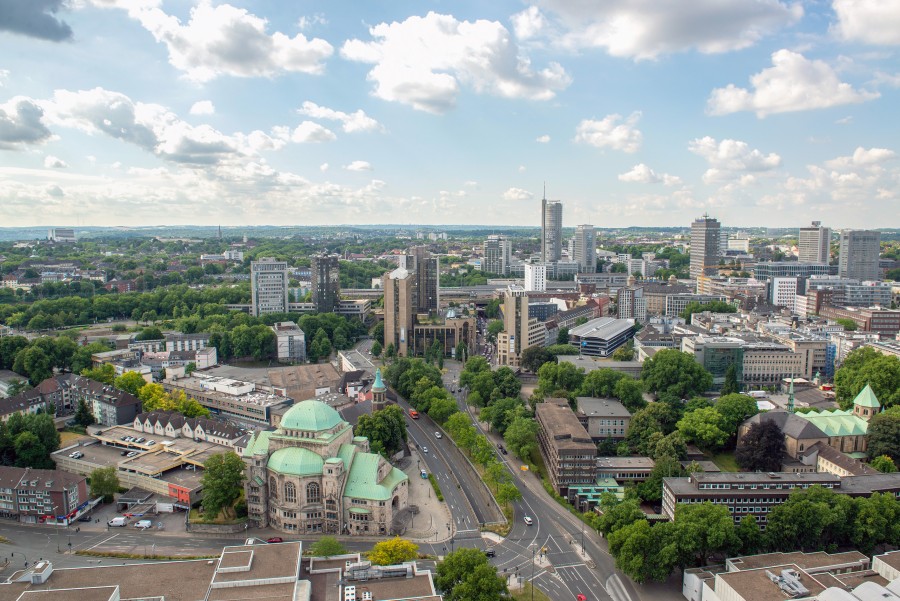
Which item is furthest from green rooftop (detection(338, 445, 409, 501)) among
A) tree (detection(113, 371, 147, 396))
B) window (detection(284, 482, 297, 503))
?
tree (detection(113, 371, 147, 396))

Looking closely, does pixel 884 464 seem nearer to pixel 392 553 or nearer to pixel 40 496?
pixel 392 553

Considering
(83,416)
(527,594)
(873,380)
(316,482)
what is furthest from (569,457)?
(83,416)

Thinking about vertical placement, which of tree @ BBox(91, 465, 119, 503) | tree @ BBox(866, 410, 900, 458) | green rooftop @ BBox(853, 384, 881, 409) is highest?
green rooftop @ BBox(853, 384, 881, 409)

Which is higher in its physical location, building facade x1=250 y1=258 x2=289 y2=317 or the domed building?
building facade x1=250 y1=258 x2=289 y2=317

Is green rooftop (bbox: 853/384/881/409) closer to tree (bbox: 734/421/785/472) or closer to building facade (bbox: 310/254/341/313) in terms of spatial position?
tree (bbox: 734/421/785/472)

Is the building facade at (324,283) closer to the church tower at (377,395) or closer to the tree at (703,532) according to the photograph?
the church tower at (377,395)

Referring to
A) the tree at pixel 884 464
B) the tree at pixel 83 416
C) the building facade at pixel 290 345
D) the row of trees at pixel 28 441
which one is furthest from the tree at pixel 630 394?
the tree at pixel 83 416
